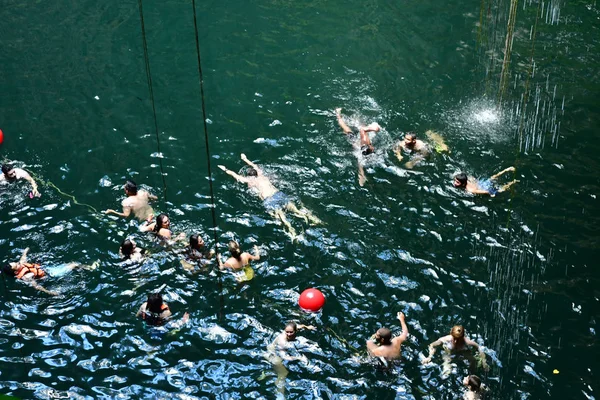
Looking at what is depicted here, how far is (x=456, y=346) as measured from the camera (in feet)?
40.2

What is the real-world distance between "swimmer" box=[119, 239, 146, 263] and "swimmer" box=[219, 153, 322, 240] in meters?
3.54

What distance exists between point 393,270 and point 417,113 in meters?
7.59

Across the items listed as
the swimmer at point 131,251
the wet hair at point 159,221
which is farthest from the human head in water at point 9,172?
the wet hair at point 159,221

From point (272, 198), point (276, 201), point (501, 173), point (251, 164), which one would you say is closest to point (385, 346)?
point (276, 201)

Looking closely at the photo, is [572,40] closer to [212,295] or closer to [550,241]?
[550,241]

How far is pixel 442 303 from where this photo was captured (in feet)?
44.4

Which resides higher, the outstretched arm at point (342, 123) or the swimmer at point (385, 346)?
the outstretched arm at point (342, 123)

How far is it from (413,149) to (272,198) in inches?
184

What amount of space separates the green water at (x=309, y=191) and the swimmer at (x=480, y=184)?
0.45 m

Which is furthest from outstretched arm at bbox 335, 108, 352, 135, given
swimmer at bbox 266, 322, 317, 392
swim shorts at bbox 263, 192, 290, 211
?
swimmer at bbox 266, 322, 317, 392

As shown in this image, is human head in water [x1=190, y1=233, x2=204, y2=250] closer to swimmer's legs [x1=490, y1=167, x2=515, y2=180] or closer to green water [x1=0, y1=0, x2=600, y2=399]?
green water [x1=0, y1=0, x2=600, y2=399]

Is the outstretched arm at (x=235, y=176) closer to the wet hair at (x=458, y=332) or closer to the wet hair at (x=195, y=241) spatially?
the wet hair at (x=195, y=241)

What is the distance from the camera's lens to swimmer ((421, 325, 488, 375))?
1212 centimetres

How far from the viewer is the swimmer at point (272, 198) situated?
15.8m
